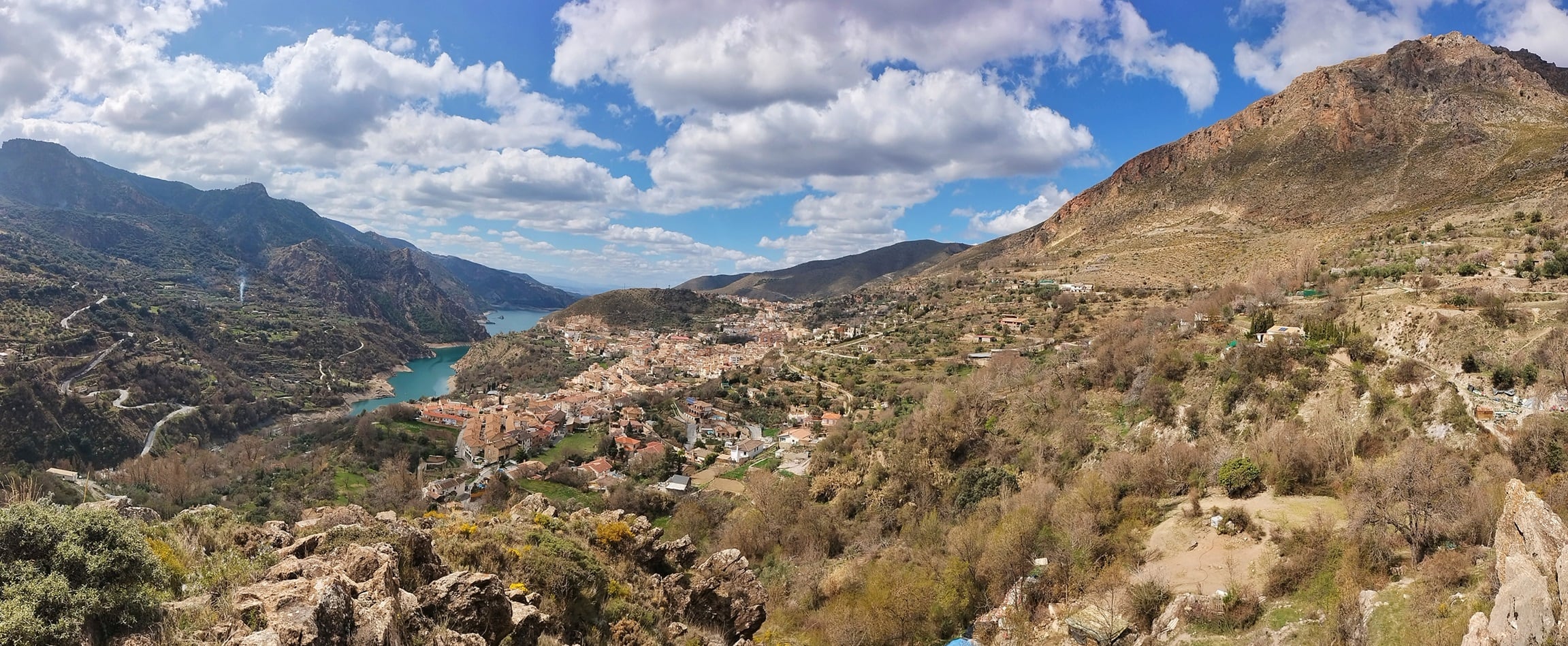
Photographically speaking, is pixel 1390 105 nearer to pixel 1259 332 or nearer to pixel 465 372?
pixel 1259 332

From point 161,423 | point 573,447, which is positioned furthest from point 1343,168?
point 161,423

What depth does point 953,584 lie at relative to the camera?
40.2ft

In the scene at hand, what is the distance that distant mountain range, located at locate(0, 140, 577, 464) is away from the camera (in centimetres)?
5119

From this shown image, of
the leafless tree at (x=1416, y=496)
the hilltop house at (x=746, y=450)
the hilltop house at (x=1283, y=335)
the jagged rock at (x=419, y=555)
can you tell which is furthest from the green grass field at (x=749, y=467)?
the jagged rock at (x=419, y=555)

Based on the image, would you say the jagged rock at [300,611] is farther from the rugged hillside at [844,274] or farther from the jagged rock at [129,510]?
the rugged hillside at [844,274]

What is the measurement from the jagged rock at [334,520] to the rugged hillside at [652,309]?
310ft

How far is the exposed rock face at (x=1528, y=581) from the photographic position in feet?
16.5

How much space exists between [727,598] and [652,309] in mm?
105704

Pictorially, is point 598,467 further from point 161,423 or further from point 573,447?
point 161,423

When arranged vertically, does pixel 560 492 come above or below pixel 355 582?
below

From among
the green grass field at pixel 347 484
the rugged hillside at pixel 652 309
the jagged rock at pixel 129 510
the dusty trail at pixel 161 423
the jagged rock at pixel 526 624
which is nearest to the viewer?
the jagged rock at pixel 526 624

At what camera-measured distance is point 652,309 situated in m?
114

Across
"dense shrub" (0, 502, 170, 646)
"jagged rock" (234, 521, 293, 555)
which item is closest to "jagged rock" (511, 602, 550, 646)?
"jagged rock" (234, 521, 293, 555)

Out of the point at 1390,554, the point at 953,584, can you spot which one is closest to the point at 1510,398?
the point at 1390,554
